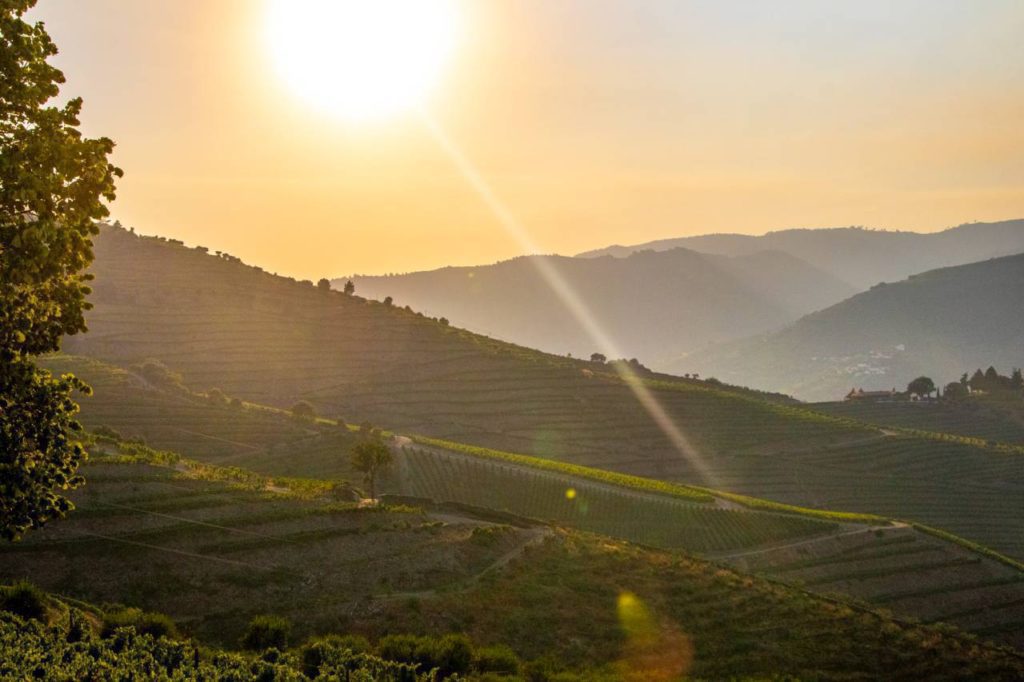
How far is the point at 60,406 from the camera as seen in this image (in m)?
23.2

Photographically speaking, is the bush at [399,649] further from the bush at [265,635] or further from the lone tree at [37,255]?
the lone tree at [37,255]

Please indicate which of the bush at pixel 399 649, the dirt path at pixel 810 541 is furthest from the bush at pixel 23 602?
the dirt path at pixel 810 541

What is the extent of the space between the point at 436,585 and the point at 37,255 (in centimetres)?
2890

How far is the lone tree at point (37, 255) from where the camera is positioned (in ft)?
69.2

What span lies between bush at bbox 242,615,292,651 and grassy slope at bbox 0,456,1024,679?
11.7 ft

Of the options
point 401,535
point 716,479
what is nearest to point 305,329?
point 716,479

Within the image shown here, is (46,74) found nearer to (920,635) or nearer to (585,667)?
(585,667)

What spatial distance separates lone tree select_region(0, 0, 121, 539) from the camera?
2109 cm

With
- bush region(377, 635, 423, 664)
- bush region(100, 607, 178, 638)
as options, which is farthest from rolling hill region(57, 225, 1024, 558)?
bush region(100, 607, 178, 638)

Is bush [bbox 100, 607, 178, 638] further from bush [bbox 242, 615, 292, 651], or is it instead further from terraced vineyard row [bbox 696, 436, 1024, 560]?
terraced vineyard row [bbox 696, 436, 1024, 560]

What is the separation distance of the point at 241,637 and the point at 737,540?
5624cm

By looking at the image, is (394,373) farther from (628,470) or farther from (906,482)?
(906,482)

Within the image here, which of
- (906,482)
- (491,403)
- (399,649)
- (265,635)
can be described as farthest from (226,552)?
(906,482)

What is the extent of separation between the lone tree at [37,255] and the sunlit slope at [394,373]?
9868 cm
